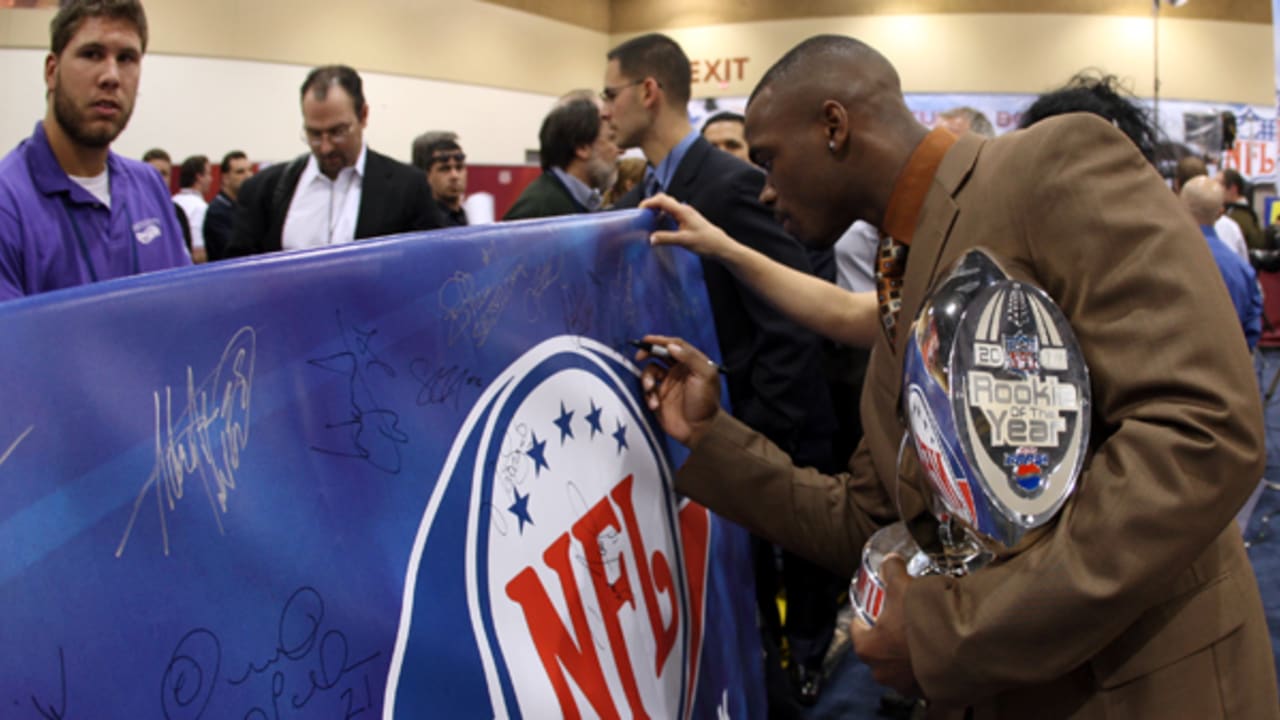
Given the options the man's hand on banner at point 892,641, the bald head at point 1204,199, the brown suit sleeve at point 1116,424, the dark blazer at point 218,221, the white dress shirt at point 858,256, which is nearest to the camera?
the brown suit sleeve at point 1116,424

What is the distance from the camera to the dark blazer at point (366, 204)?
2994 millimetres

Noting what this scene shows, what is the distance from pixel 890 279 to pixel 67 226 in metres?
1.48

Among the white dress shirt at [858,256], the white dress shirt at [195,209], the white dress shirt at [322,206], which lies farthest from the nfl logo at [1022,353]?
the white dress shirt at [195,209]

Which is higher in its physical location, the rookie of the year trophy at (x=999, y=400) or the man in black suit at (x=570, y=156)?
the man in black suit at (x=570, y=156)

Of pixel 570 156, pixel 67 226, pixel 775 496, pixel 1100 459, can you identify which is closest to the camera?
pixel 1100 459

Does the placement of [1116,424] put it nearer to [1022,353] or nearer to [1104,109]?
[1022,353]

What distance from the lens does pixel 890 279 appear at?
145 centimetres

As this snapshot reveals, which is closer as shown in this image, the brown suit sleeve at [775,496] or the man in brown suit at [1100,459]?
the man in brown suit at [1100,459]

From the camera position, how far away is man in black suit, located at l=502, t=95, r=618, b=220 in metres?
3.66

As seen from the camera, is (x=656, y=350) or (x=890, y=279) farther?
(x=656, y=350)

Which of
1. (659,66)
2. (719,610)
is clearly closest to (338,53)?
(659,66)

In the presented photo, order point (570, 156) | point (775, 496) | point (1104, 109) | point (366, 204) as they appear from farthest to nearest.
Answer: point (570, 156), point (366, 204), point (1104, 109), point (775, 496)
